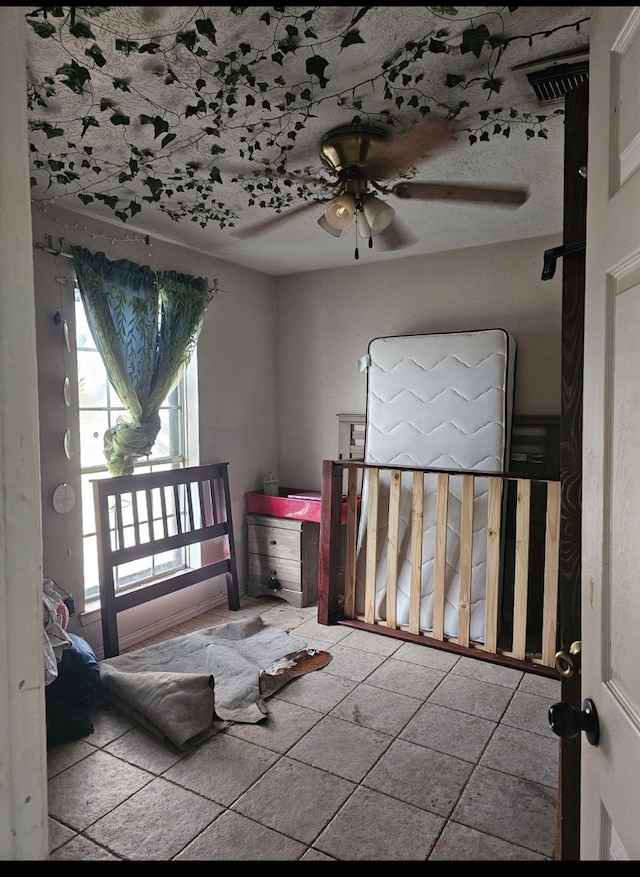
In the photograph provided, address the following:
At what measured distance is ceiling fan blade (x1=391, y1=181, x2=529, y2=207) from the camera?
2.71 m

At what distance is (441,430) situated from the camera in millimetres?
3566

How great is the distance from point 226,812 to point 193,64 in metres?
2.64

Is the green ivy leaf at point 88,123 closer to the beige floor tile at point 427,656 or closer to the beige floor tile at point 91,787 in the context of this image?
the beige floor tile at point 91,787

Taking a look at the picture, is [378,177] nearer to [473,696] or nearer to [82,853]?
[473,696]

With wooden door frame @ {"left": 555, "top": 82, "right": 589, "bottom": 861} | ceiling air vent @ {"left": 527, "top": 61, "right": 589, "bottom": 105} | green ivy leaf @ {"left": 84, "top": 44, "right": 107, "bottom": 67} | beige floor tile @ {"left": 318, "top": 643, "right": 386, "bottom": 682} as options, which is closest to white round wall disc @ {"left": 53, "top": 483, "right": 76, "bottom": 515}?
beige floor tile @ {"left": 318, "top": 643, "right": 386, "bottom": 682}

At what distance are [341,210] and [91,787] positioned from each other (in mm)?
2595

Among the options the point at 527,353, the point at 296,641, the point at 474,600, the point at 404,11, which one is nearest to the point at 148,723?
the point at 296,641

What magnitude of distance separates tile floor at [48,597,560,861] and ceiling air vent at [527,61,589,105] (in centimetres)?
258

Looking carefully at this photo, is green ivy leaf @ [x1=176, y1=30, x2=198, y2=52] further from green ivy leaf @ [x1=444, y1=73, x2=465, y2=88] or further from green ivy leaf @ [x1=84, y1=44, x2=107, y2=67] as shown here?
green ivy leaf @ [x1=444, y1=73, x2=465, y2=88]

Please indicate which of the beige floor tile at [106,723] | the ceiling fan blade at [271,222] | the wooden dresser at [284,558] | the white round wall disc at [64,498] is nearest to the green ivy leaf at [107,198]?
the ceiling fan blade at [271,222]

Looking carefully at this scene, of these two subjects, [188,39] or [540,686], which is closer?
[188,39]

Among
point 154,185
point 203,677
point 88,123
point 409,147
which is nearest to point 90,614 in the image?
point 203,677
